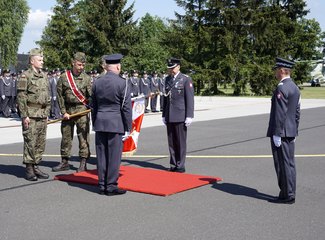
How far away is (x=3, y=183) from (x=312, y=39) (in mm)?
51608

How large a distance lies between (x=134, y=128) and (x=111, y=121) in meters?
2.39

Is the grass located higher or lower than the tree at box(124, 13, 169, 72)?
lower

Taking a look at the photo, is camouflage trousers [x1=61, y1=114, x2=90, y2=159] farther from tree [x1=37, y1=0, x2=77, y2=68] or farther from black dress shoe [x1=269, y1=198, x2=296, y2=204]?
tree [x1=37, y1=0, x2=77, y2=68]

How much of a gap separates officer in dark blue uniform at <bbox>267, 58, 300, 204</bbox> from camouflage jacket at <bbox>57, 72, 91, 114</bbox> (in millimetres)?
3488

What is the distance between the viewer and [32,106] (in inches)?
308

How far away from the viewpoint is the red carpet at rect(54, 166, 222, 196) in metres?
7.05

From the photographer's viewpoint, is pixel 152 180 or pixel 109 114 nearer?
pixel 109 114

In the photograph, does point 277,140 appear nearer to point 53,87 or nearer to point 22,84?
point 22,84

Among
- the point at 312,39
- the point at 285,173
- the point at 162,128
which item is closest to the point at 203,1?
the point at 312,39

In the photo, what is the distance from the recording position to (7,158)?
32.8 ft

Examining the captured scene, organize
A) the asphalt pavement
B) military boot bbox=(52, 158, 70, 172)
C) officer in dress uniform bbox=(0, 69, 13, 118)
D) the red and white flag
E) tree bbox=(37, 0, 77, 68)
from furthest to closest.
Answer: tree bbox=(37, 0, 77, 68) < officer in dress uniform bbox=(0, 69, 13, 118) < the red and white flag < military boot bbox=(52, 158, 70, 172) < the asphalt pavement

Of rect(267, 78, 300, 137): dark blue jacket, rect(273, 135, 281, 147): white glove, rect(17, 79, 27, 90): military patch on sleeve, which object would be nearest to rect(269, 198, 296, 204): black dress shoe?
rect(273, 135, 281, 147): white glove

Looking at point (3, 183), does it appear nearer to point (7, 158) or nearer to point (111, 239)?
point (7, 158)

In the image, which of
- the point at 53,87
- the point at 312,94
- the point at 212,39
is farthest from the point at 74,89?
the point at 312,94
